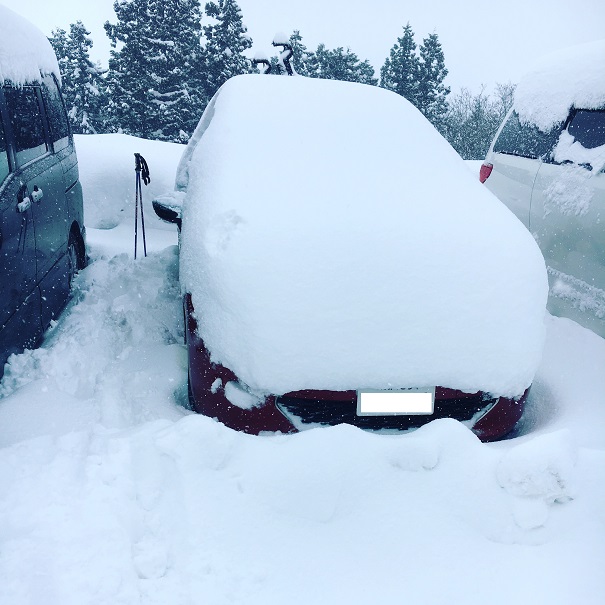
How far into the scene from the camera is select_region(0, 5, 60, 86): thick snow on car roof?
9.70 feet

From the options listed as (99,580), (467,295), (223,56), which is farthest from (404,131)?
(223,56)

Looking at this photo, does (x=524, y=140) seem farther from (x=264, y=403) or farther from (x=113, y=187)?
(x=113, y=187)

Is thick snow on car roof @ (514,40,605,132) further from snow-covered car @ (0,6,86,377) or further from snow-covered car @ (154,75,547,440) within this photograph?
snow-covered car @ (0,6,86,377)

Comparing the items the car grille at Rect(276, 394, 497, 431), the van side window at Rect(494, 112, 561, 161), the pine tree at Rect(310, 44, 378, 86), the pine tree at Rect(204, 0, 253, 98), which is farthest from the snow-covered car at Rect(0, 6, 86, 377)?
the pine tree at Rect(310, 44, 378, 86)

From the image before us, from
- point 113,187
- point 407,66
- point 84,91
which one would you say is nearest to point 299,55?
point 407,66

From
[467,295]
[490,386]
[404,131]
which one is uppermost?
[404,131]

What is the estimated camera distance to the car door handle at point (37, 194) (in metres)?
3.08

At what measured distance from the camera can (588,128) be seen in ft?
12.0

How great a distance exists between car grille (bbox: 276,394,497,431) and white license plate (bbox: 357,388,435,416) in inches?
1.3

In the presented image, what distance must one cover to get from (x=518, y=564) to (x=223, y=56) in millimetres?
32593

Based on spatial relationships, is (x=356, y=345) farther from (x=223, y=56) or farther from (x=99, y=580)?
(x=223, y=56)

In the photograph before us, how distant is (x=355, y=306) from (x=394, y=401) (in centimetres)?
39

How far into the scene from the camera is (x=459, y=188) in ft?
8.95

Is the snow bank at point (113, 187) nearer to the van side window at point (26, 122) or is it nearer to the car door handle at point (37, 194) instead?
the van side window at point (26, 122)
